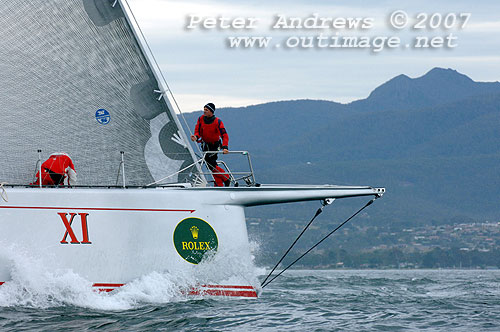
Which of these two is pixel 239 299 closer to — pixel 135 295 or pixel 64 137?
pixel 135 295

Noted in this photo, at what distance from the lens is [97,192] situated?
10.3 m

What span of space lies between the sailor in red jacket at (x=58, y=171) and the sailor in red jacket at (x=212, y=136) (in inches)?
71.0

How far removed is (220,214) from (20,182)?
277 centimetres

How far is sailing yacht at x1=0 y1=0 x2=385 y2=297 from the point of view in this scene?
10.3 m

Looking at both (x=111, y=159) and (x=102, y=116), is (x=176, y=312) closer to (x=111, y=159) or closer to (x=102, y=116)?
(x=111, y=159)

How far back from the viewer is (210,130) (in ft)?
38.6

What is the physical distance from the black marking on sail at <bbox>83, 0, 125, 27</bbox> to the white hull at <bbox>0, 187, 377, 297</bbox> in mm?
2434

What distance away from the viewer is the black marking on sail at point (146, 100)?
11281mm

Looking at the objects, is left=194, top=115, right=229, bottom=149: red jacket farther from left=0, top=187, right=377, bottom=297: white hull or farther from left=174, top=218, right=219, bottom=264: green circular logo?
left=174, top=218, right=219, bottom=264: green circular logo

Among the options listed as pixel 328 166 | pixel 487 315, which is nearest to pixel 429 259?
pixel 328 166

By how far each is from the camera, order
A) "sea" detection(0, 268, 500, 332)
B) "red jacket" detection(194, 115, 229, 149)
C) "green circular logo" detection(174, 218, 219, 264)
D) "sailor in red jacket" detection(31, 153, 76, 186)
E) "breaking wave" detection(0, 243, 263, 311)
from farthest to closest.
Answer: "red jacket" detection(194, 115, 229, 149) < "sailor in red jacket" detection(31, 153, 76, 186) < "green circular logo" detection(174, 218, 219, 264) < "breaking wave" detection(0, 243, 263, 311) < "sea" detection(0, 268, 500, 332)

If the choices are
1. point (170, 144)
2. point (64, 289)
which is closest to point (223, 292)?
point (64, 289)

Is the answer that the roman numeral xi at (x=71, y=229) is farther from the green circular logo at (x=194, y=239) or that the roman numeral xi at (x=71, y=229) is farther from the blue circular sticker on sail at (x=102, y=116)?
the blue circular sticker on sail at (x=102, y=116)

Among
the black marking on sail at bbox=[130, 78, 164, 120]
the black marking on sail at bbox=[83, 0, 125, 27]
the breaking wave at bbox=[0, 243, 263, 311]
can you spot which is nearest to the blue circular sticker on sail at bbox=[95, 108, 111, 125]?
the black marking on sail at bbox=[130, 78, 164, 120]
